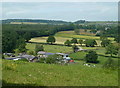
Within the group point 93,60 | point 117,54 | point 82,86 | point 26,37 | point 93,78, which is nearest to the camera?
point 82,86

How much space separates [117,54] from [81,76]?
68.2 meters

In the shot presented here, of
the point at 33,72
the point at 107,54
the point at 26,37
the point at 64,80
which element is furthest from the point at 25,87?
the point at 26,37

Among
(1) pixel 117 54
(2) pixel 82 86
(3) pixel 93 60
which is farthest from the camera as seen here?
(1) pixel 117 54

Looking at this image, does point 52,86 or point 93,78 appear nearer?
point 52,86

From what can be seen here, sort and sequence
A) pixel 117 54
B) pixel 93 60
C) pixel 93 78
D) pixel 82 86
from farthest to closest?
1. pixel 117 54
2. pixel 93 60
3. pixel 93 78
4. pixel 82 86

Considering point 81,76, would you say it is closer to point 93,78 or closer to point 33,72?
point 93,78

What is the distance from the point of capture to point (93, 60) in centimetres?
6494

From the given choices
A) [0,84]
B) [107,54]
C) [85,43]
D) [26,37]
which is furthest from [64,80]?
[26,37]

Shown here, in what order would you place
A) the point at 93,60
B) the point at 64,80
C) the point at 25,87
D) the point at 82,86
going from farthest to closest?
the point at 93,60
the point at 64,80
the point at 82,86
the point at 25,87

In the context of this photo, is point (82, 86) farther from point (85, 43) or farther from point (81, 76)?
point (85, 43)

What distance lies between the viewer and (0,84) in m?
7.38

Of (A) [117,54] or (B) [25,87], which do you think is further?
(A) [117,54]

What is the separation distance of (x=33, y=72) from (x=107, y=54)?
6798 cm

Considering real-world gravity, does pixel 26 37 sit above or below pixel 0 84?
below
